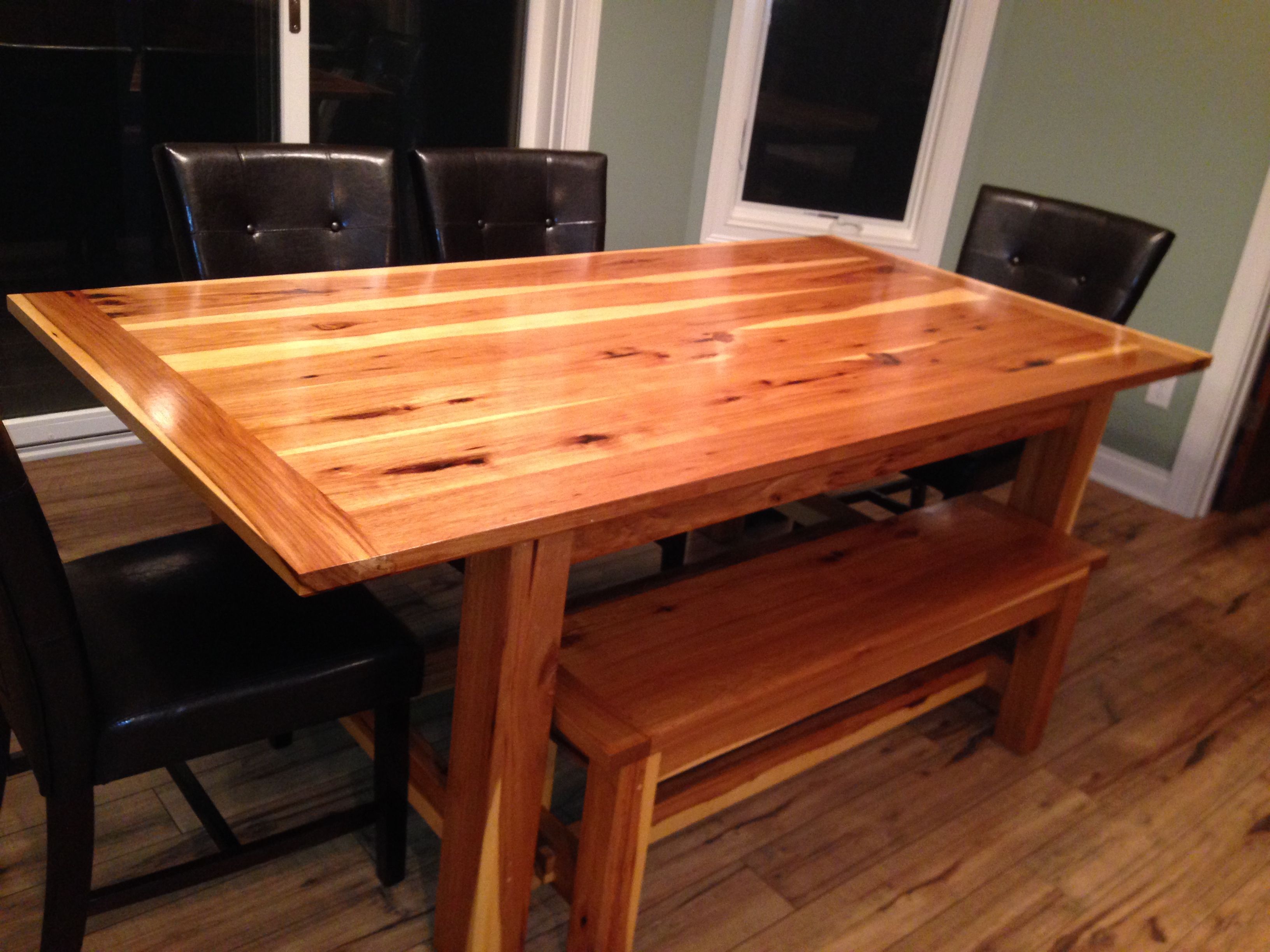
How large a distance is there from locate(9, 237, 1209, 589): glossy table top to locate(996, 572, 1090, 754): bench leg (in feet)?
1.40

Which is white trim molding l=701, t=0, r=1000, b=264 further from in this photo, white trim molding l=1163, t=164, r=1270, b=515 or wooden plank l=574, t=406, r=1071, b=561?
wooden plank l=574, t=406, r=1071, b=561

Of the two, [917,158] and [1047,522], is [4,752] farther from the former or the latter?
[917,158]

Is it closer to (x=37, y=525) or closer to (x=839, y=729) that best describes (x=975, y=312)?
(x=839, y=729)

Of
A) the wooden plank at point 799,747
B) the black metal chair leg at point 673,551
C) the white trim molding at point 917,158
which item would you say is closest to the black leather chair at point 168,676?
the wooden plank at point 799,747

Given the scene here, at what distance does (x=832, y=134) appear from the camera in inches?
152

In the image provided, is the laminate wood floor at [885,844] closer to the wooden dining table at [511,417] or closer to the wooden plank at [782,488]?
the wooden dining table at [511,417]

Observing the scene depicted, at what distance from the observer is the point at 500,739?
1356 millimetres

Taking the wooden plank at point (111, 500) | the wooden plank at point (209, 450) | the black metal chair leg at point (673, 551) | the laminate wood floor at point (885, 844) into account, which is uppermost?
the wooden plank at point (209, 450)

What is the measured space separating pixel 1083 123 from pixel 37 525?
10.4 feet

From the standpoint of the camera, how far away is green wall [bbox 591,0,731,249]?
338 centimetres

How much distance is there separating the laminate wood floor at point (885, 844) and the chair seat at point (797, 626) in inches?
11.9

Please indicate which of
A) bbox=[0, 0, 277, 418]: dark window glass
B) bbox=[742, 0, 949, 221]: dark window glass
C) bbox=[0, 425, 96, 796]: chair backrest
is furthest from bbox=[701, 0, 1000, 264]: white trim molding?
bbox=[0, 425, 96, 796]: chair backrest

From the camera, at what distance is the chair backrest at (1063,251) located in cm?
246

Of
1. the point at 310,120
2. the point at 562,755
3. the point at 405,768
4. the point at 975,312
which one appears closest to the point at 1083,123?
the point at 975,312
